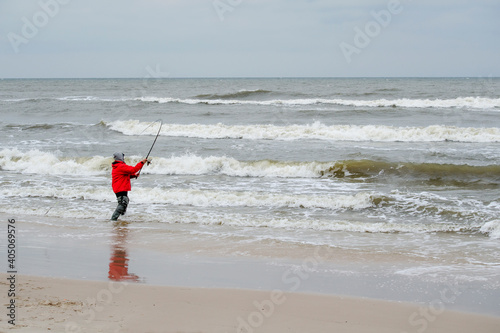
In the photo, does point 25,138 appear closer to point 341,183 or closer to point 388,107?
point 341,183

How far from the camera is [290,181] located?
538 inches

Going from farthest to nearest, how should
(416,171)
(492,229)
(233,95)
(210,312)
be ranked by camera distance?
(233,95) < (416,171) < (492,229) < (210,312)

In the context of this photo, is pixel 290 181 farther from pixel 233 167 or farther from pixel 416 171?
pixel 416 171

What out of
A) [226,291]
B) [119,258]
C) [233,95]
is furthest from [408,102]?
[226,291]

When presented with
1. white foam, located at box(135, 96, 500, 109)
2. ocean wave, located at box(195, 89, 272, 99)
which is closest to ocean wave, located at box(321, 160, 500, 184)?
white foam, located at box(135, 96, 500, 109)

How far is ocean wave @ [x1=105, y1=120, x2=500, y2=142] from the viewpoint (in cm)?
2020

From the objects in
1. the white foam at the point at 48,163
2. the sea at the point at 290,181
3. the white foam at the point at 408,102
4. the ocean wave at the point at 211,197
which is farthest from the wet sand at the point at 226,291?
the white foam at the point at 408,102

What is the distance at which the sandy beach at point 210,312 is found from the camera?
15.6ft

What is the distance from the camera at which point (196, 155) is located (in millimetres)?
16734

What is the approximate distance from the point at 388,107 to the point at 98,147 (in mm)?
19163

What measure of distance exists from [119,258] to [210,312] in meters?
2.53

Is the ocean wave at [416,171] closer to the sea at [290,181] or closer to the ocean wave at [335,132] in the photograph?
the sea at [290,181]

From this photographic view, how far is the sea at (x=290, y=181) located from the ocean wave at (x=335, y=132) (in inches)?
2.3

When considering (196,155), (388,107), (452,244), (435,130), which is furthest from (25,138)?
(388,107)
